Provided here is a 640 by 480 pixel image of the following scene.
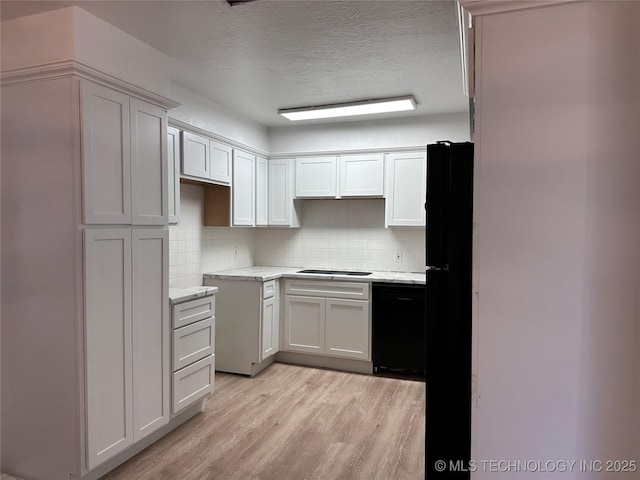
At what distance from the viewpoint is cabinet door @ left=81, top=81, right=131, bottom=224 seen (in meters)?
2.02

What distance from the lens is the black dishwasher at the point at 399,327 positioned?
3680 millimetres

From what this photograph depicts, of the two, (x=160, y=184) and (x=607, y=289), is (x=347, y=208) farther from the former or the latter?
(x=607, y=289)

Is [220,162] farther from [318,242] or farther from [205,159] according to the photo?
[318,242]

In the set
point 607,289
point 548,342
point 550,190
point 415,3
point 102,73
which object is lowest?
point 548,342

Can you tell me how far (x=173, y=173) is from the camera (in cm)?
303

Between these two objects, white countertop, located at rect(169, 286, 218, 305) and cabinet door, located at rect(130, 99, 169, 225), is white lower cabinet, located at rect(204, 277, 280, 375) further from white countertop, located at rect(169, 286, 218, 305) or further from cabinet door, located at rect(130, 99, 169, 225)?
cabinet door, located at rect(130, 99, 169, 225)

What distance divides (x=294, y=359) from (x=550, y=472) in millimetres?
3144

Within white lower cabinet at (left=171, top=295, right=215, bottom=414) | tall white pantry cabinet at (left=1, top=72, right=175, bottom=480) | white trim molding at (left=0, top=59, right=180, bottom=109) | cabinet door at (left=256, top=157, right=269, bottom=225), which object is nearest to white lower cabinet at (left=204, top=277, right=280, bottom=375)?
white lower cabinet at (left=171, top=295, right=215, bottom=414)

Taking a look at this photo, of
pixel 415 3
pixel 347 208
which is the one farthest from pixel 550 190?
pixel 347 208

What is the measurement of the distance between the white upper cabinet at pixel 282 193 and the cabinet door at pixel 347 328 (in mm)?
1058

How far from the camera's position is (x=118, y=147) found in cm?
221

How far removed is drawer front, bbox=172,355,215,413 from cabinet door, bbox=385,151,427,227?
6.93 ft

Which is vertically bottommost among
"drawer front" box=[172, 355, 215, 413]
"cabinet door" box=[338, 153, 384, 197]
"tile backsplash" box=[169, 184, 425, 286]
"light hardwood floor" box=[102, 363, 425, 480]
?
"light hardwood floor" box=[102, 363, 425, 480]

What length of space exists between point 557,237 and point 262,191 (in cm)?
343
